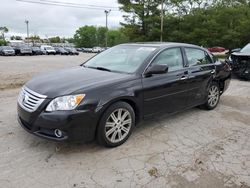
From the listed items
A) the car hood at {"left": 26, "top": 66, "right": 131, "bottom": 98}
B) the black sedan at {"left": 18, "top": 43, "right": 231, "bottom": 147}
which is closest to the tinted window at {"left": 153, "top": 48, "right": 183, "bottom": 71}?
the black sedan at {"left": 18, "top": 43, "right": 231, "bottom": 147}

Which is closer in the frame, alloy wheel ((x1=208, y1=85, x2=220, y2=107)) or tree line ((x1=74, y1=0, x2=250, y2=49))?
alloy wheel ((x1=208, y1=85, x2=220, y2=107))

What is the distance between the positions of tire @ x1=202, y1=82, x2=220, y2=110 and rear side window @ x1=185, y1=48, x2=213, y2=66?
1.76 feet

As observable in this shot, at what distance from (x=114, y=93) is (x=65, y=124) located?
2.58 ft

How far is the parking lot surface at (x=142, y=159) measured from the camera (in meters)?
2.95

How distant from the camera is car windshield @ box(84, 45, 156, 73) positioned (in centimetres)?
418

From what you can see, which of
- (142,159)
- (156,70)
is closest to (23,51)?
(156,70)

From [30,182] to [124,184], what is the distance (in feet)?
3.38

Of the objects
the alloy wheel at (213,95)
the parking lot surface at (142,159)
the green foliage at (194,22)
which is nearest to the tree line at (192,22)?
the green foliage at (194,22)

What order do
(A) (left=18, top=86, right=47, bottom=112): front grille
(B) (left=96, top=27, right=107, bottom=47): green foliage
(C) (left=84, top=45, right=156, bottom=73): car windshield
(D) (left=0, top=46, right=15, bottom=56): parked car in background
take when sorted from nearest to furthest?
(A) (left=18, top=86, right=47, bottom=112): front grille < (C) (left=84, top=45, right=156, bottom=73): car windshield < (D) (left=0, top=46, right=15, bottom=56): parked car in background < (B) (left=96, top=27, right=107, bottom=47): green foliage

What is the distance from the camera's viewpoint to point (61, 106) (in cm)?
325

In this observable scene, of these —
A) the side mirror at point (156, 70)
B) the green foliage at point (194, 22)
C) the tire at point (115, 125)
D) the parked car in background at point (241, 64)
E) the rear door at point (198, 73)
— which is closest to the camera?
the tire at point (115, 125)

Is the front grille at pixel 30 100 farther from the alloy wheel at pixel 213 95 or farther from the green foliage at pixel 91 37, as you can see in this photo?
the green foliage at pixel 91 37

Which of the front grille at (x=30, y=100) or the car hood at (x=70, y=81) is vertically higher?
the car hood at (x=70, y=81)

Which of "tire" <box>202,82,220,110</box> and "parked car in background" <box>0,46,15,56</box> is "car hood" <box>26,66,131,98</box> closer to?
"tire" <box>202,82,220,110</box>
